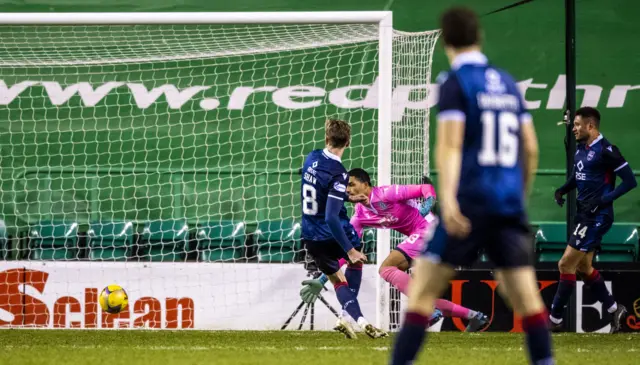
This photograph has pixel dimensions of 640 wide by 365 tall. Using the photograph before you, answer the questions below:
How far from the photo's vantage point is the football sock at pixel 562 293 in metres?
9.26

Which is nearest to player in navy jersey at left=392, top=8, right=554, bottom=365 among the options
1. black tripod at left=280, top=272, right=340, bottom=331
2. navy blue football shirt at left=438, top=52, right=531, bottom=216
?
navy blue football shirt at left=438, top=52, right=531, bottom=216

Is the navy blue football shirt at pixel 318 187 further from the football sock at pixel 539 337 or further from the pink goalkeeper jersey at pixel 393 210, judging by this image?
the football sock at pixel 539 337

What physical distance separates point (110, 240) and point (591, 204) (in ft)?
16.7

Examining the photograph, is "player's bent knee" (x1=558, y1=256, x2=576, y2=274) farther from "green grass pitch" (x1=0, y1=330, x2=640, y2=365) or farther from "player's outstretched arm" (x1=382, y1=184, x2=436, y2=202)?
"player's outstretched arm" (x1=382, y1=184, x2=436, y2=202)

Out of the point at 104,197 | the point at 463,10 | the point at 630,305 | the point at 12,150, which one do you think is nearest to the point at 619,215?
the point at 630,305

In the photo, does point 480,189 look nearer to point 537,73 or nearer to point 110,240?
point 110,240

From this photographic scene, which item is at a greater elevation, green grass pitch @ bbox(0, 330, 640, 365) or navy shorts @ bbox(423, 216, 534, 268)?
navy shorts @ bbox(423, 216, 534, 268)

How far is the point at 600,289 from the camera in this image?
9.56 meters

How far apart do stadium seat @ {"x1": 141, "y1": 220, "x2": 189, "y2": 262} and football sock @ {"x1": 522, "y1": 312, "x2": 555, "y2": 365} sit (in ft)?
23.0

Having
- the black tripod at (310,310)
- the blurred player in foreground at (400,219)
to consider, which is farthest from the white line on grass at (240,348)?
the black tripod at (310,310)

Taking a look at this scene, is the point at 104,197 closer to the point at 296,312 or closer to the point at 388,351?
the point at 296,312

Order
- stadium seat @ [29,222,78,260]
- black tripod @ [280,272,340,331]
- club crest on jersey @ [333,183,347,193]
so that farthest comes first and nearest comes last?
stadium seat @ [29,222,78,260]
black tripod @ [280,272,340,331]
club crest on jersey @ [333,183,347,193]

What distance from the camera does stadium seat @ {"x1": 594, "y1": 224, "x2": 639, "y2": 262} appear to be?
11.5m

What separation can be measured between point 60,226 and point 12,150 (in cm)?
158
